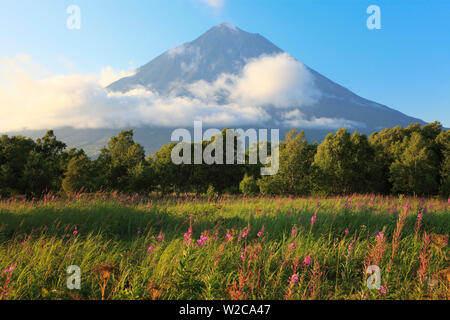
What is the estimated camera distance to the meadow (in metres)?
3.04

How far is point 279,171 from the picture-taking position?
2605 centimetres

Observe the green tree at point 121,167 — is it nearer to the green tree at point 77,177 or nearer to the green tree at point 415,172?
the green tree at point 77,177

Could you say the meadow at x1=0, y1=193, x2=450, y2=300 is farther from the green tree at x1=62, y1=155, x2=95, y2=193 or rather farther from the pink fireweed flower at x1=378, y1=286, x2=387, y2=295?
the green tree at x1=62, y1=155, x2=95, y2=193

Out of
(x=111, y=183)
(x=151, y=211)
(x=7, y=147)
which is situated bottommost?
(x=111, y=183)

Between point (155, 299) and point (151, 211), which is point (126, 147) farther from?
point (155, 299)

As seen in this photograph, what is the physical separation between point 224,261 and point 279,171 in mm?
23019

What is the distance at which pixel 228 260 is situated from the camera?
12.7ft

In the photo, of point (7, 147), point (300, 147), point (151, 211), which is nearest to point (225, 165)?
point (300, 147)

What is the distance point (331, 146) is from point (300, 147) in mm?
6548

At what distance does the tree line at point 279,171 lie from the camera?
24.1 meters

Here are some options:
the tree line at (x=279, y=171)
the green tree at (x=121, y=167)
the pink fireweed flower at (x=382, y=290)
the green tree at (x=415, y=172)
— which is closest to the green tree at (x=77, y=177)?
the tree line at (x=279, y=171)

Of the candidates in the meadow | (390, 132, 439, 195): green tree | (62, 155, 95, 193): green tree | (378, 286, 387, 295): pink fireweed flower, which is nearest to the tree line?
(62, 155, 95, 193): green tree

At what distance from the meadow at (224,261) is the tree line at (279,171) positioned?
13.3 metres

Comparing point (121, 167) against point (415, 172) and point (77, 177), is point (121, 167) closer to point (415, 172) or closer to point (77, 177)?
point (77, 177)
